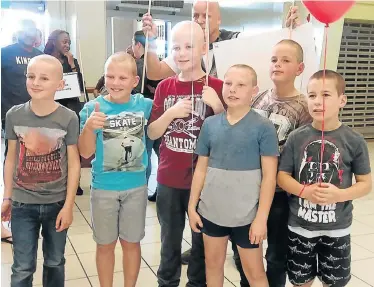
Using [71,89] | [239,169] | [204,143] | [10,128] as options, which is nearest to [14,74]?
[71,89]

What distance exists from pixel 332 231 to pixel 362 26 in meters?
4.60

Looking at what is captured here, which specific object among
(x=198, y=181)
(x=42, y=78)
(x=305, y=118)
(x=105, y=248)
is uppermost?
(x=42, y=78)

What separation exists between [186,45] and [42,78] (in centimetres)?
48

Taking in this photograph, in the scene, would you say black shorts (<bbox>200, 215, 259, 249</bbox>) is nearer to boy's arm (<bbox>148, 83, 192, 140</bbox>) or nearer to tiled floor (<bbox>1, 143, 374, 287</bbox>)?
boy's arm (<bbox>148, 83, 192, 140</bbox>)

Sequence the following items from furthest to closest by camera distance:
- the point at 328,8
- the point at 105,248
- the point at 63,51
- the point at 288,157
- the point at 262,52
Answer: the point at 63,51
the point at 262,52
the point at 105,248
the point at 288,157
the point at 328,8

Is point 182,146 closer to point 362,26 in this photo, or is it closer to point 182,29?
point 182,29

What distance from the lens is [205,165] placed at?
1.39 meters

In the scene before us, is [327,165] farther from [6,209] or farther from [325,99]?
[6,209]

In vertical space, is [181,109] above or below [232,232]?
above

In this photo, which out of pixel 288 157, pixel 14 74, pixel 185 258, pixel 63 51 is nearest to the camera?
pixel 288 157

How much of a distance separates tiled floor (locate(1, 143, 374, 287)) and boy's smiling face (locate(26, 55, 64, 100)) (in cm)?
89

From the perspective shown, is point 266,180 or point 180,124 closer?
point 266,180

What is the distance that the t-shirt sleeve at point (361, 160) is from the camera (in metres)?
1.30

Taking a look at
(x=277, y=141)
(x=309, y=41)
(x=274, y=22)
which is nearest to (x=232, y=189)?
(x=277, y=141)
